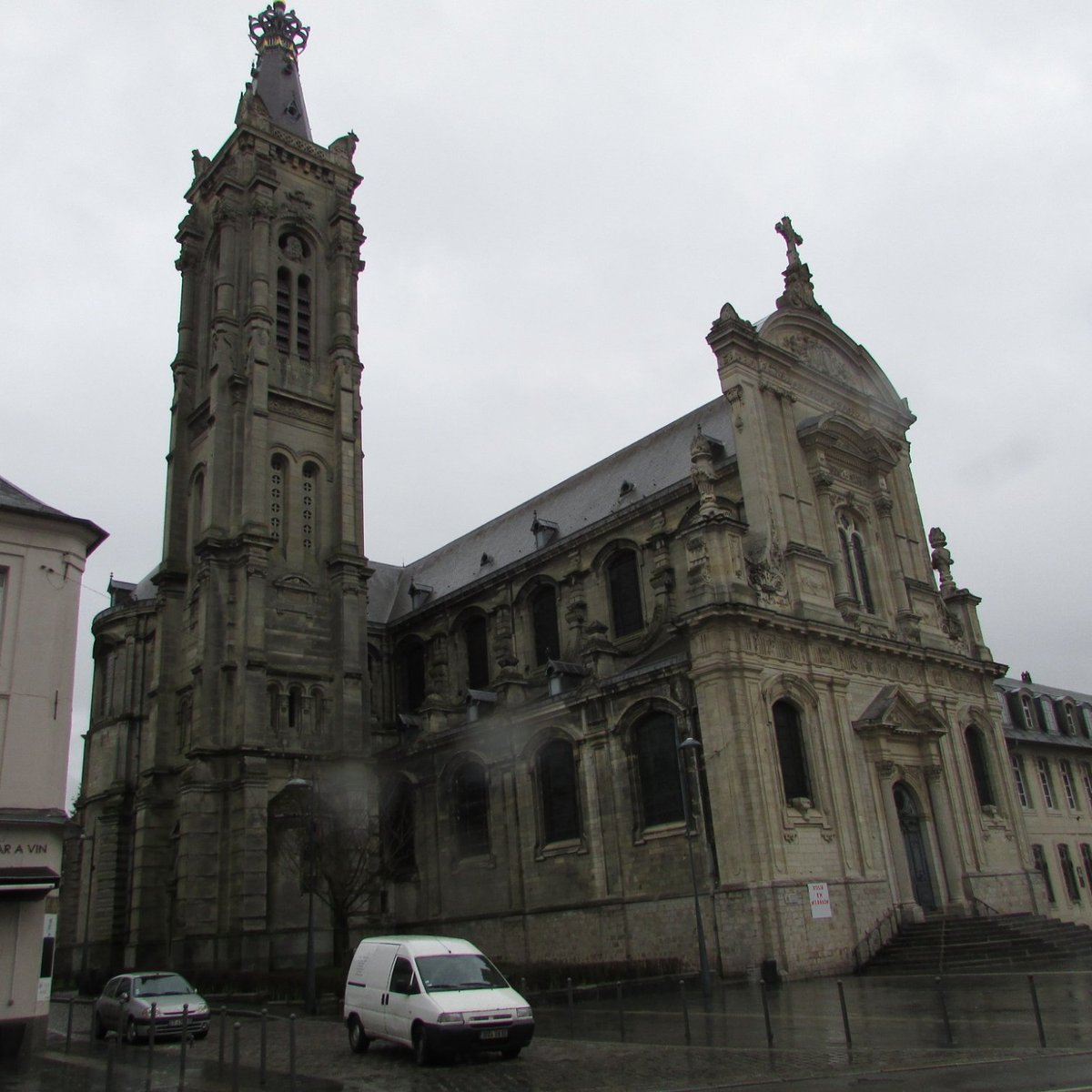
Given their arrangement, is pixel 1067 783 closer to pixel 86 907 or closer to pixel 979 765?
pixel 979 765

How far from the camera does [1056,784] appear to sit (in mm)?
48438

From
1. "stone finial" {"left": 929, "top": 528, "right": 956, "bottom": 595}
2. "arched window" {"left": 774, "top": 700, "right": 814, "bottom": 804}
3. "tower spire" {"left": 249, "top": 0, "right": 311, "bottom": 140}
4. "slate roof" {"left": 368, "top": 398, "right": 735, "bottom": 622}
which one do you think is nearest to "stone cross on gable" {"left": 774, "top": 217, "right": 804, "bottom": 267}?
"slate roof" {"left": 368, "top": 398, "right": 735, "bottom": 622}

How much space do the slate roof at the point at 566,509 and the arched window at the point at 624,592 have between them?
187cm

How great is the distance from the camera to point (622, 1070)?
13.3 metres

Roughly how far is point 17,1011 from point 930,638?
31052mm

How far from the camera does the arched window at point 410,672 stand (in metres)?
47.7

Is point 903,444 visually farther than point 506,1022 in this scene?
Yes

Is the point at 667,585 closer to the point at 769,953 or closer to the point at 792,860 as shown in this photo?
the point at 792,860

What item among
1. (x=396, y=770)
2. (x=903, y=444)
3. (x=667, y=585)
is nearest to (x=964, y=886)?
(x=667, y=585)

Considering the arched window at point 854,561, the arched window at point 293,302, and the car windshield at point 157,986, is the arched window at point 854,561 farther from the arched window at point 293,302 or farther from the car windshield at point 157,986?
the arched window at point 293,302

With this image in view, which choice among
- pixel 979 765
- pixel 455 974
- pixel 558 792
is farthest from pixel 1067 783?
pixel 455 974

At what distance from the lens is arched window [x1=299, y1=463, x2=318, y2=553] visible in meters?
44.0

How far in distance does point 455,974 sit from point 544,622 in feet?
87.2

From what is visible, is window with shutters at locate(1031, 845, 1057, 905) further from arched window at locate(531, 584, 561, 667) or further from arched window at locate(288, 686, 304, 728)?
arched window at locate(288, 686, 304, 728)
